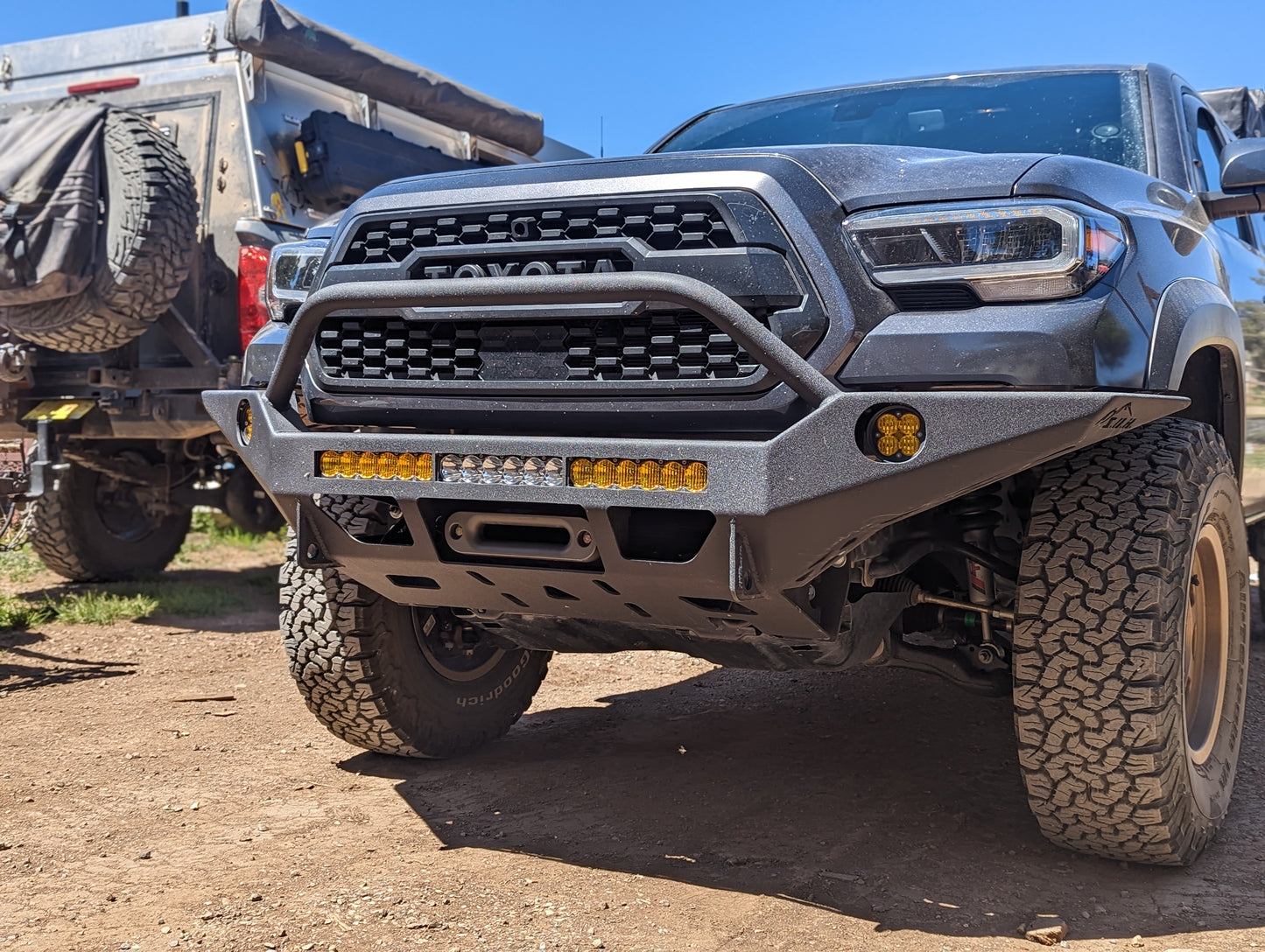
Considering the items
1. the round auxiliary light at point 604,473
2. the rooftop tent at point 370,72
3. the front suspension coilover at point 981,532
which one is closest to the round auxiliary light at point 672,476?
the round auxiliary light at point 604,473

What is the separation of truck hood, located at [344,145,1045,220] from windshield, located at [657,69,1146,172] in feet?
3.21

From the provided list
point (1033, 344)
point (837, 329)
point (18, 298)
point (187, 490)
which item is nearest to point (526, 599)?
point (837, 329)

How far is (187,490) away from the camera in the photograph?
7.67 metres

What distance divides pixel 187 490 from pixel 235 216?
1837 mm

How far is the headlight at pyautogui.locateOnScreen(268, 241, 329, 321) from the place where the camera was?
11.5 feet

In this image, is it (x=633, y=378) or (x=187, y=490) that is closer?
(x=633, y=378)

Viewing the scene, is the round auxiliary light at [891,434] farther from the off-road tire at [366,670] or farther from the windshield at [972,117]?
the off-road tire at [366,670]

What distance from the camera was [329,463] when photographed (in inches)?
125

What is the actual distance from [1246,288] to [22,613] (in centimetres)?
564

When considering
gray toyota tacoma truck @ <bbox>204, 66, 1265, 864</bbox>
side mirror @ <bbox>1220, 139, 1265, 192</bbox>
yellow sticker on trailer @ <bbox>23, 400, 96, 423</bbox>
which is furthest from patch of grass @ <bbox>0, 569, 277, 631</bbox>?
side mirror @ <bbox>1220, 139, 1265, 192</bbox>

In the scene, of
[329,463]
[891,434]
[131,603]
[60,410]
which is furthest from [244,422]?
[131,603]

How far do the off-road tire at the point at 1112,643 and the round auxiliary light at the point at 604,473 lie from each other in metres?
0.96

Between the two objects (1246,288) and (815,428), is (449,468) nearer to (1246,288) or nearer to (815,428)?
(815,428)

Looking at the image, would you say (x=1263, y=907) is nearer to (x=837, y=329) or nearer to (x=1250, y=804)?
(x=1250, y=804)
